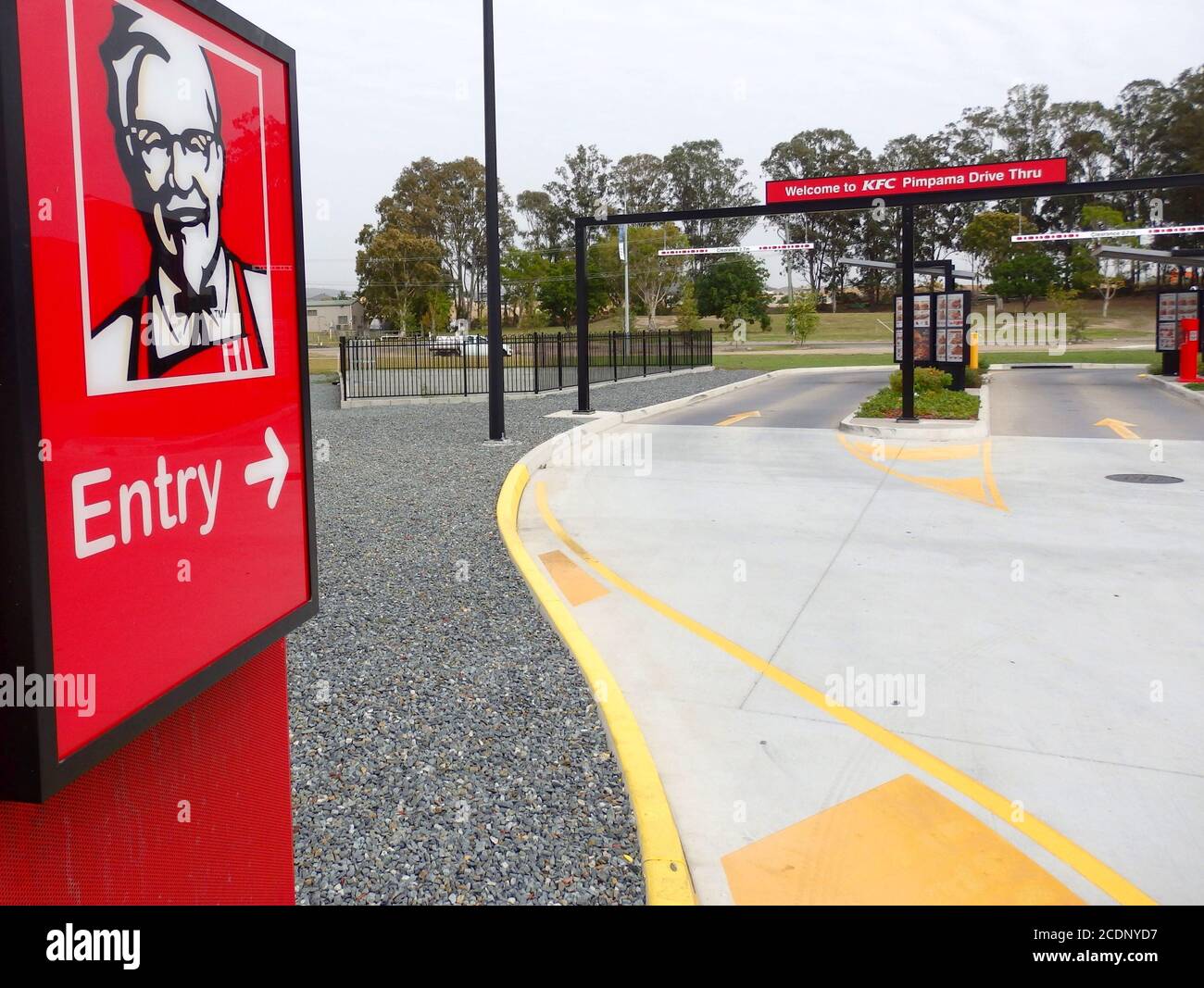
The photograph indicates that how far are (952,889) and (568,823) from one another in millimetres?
1378

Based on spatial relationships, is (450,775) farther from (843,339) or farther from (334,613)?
(843,339)

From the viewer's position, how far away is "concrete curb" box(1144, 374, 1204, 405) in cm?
2184

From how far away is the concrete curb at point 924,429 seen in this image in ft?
53.5

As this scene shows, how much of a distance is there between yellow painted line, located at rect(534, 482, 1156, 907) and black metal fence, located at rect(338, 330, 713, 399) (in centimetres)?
1861

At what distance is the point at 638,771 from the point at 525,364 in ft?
83.0

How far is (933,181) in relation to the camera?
56.3ft

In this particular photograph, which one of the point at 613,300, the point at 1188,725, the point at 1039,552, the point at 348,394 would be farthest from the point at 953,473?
the point at 613,300

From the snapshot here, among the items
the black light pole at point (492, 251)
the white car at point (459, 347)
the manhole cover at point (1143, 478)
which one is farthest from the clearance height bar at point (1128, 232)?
the black light pole at point (492, 251)

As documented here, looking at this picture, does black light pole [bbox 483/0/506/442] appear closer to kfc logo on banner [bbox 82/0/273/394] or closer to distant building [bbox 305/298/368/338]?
kfc logo on banner [bbox 82/0/273/394]

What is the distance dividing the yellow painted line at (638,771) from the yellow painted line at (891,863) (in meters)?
0.21

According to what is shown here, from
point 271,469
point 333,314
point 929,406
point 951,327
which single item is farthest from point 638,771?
point 333,314

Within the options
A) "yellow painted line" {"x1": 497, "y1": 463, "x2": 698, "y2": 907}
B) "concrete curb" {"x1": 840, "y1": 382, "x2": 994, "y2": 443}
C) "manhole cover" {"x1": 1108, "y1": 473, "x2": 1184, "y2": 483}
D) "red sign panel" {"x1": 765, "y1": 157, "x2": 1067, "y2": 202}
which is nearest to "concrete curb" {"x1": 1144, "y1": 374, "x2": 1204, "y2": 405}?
"concrete curb" {"x1": 840, "y1": 382, "x2": 994, "y2": 443}

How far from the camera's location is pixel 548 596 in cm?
729
